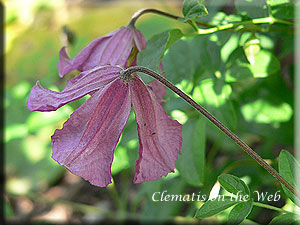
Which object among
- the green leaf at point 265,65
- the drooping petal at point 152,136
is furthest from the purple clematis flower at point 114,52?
the green leaf at point 265,65

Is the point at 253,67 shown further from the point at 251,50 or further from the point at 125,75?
the point at 125,75

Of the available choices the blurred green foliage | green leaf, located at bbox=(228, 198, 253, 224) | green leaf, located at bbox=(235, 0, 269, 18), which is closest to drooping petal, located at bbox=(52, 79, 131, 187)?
the blurred green foliage

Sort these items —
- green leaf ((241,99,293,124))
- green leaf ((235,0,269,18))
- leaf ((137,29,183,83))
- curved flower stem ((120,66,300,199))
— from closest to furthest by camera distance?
curved flower stem ((120,66,300,199)) → leaf ((137,29,183,83)) → green leaf ((235,0,269,18)) → green leaf ((241,99,293,124))

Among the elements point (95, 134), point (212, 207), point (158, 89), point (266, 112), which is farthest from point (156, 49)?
point (266, 112)

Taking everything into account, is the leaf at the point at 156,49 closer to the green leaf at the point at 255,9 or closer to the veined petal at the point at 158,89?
the veined petal at the point at 158,89

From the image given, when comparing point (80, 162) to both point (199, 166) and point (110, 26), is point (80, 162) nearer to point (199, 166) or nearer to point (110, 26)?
point (199, 166)

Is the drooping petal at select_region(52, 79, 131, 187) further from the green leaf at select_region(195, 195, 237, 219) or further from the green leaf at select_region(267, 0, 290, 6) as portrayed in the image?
the green leaf at select_region(267, 0, 290, 6)
